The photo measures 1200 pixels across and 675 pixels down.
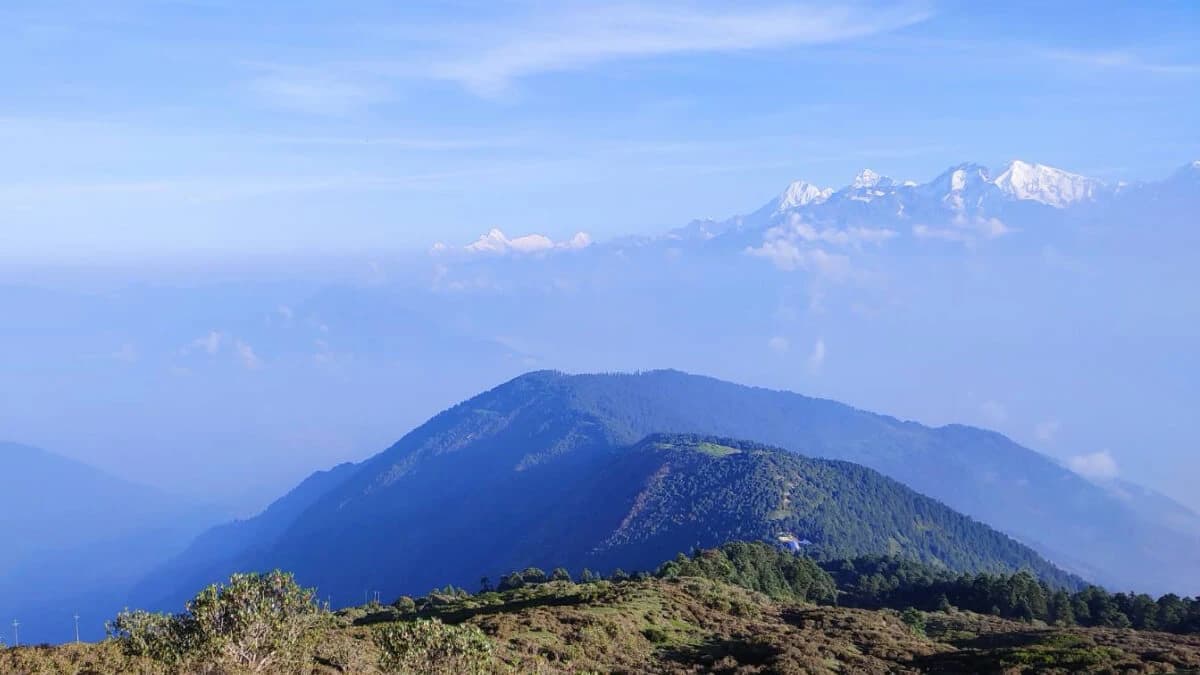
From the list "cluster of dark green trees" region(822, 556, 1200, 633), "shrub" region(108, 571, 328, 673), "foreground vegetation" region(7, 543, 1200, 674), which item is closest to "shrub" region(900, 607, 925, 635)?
"foreground vegetation" region(7, 543, 1200, 674)

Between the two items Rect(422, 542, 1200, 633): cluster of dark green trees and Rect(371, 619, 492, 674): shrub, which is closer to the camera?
Rect(371, 619, 492, 674): shrub

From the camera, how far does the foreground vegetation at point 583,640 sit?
2306 cm

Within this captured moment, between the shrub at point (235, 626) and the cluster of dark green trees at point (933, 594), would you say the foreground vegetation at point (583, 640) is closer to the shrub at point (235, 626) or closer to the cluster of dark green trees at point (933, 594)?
the shrub at point (235, 626)

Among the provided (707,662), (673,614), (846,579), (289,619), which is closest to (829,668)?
(707,662)

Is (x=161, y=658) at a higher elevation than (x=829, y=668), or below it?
higher

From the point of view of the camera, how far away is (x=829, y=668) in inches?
1540

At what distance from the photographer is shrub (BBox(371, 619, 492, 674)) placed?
895 inches

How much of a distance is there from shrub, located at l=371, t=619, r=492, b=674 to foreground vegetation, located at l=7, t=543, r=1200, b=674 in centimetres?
4

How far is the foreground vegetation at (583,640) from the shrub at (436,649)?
1.6 inches

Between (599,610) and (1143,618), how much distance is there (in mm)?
71215

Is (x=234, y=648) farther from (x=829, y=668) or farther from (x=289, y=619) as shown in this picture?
(x=829, y=668)

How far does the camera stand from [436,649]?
2284 cm

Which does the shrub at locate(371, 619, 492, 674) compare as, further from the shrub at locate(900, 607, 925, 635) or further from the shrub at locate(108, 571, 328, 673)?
the shrub at locate(900, 607, 925, 635)

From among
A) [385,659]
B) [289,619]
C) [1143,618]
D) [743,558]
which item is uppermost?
[289,619]
